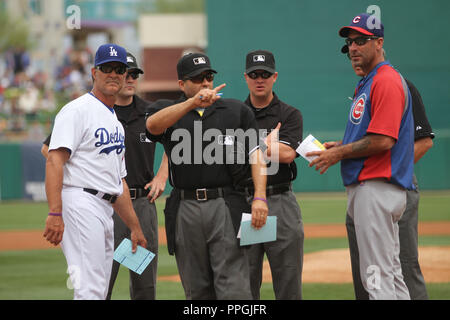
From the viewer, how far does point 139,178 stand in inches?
222

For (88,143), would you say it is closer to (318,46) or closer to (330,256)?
(330,256)

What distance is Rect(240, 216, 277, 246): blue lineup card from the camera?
4.16 meters

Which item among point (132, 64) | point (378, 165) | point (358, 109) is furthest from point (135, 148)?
point (378, 165)

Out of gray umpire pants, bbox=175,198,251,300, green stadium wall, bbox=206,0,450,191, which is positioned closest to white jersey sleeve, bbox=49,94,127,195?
gray umpire pants, bbox=175,198,251,300

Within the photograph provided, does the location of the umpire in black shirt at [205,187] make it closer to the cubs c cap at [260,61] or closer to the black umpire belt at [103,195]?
the black umpire belt at [103,195]

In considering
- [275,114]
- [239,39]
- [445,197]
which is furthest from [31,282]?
[239,39]

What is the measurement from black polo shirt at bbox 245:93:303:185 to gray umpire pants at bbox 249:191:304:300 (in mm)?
162

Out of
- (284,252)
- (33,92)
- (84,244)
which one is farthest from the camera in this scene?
(33,92)

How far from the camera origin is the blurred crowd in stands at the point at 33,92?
20750 millimetres

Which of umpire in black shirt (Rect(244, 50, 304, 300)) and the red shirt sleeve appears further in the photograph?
umpire in black shirt (Rect(244, 50, 304, 300))

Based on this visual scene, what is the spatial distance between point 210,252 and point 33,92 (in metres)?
21.5

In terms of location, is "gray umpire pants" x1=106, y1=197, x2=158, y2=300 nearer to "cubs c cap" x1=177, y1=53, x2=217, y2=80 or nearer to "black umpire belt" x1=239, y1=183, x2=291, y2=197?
"black umpire belt" x1=239, y1=183, x2=291, y2=197

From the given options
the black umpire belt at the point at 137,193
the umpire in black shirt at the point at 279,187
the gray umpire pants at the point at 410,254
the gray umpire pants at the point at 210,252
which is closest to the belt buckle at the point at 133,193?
the black umpire belt at the point at 137,193
